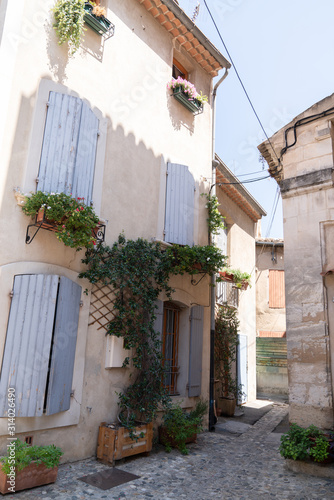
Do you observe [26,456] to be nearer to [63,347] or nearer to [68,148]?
[63,347]

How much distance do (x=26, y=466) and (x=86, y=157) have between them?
13.6 ft

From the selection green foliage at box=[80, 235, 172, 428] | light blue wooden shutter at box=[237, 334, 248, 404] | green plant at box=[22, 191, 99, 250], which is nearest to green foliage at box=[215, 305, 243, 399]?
light blue wooden shutter at box=[237, 334, 248, 404]

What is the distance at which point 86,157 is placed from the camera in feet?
18.8

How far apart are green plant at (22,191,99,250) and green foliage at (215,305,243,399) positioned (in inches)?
225

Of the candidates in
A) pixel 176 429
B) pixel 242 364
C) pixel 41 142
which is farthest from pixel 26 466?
pixel 242 364

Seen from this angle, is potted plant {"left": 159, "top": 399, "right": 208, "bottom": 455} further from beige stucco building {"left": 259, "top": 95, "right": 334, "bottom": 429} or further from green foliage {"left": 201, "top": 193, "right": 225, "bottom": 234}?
green foliage {"left": 201, "top": 193, "right": 225, "bottom": 234}

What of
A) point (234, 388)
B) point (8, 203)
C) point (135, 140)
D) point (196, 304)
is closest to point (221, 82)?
point (135, 140)

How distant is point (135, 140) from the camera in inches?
272

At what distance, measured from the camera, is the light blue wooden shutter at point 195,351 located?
723 cm

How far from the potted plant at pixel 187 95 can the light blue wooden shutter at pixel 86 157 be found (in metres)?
2.65

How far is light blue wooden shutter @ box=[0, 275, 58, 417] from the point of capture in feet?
14.6

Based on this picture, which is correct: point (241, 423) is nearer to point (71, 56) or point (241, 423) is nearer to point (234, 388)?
point (234, 388)

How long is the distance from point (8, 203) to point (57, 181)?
0.74 metres

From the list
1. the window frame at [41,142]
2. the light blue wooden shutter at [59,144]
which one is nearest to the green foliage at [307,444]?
the window frame at [41,142]
